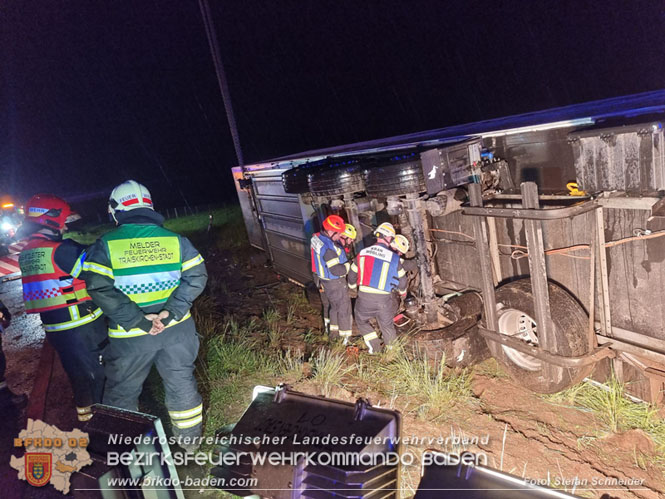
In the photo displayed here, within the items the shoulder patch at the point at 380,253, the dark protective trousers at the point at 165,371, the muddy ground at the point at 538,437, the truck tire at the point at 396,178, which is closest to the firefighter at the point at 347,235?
the shoulder patch at the point at 380,253

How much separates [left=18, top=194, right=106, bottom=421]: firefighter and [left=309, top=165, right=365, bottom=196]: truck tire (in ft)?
8.81

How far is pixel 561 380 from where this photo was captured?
3721 mm

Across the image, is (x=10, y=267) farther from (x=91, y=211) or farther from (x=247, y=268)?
(x=91, y=211)

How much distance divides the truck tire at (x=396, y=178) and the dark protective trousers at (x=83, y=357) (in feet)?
10.3

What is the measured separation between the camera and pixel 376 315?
5.01 metres

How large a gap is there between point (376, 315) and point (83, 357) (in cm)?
309

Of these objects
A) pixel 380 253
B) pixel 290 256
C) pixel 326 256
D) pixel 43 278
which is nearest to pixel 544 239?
pixel 380 253

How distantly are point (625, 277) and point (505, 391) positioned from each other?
1.56 meters

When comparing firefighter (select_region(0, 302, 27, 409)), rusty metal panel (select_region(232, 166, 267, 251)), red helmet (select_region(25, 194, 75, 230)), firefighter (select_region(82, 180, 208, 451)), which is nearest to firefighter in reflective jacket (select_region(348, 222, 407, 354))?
firefighter (select_region(82, 180, 208, 451))

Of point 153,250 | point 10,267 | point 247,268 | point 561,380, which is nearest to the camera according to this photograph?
point 153,250

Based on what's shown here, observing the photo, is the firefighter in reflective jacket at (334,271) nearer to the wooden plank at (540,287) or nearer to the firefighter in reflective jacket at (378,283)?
the firefighter in reflective jacket at (378,283)

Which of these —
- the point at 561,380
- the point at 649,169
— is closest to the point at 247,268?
the point at 561,380

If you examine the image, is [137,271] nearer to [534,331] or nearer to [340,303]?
[340,303]

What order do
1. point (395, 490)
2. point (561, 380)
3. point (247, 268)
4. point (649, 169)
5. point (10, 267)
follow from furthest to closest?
1. point (247, 268)
2. point (10, 267)
3. point (561, 380)
4. point (649, 169)
5. point (395, 490)
